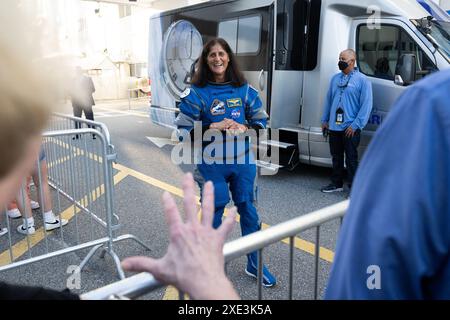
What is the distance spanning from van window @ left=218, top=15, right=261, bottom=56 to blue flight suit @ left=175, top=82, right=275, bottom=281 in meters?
3.23

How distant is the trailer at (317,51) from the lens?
498 centimetres

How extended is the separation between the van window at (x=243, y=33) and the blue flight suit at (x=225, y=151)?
3.23 m

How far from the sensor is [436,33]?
5062 millimetres

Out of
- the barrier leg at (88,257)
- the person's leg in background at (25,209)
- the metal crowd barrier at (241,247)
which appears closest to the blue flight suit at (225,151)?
the barrier leg at (88,257)

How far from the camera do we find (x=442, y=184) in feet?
2.08

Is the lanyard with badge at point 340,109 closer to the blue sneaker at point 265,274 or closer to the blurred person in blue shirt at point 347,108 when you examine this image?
the blurred person in blue shirt at point 347,108

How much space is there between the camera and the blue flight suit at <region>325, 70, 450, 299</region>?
0.64m

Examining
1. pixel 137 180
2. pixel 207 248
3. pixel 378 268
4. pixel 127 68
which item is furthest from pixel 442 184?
pixel 127 68

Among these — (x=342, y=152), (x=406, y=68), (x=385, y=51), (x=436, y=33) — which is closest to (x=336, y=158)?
(x=342, y=152)

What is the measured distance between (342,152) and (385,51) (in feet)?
4.74

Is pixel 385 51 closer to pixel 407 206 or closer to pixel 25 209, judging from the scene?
pixel 25 209

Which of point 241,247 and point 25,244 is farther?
point 25,244
